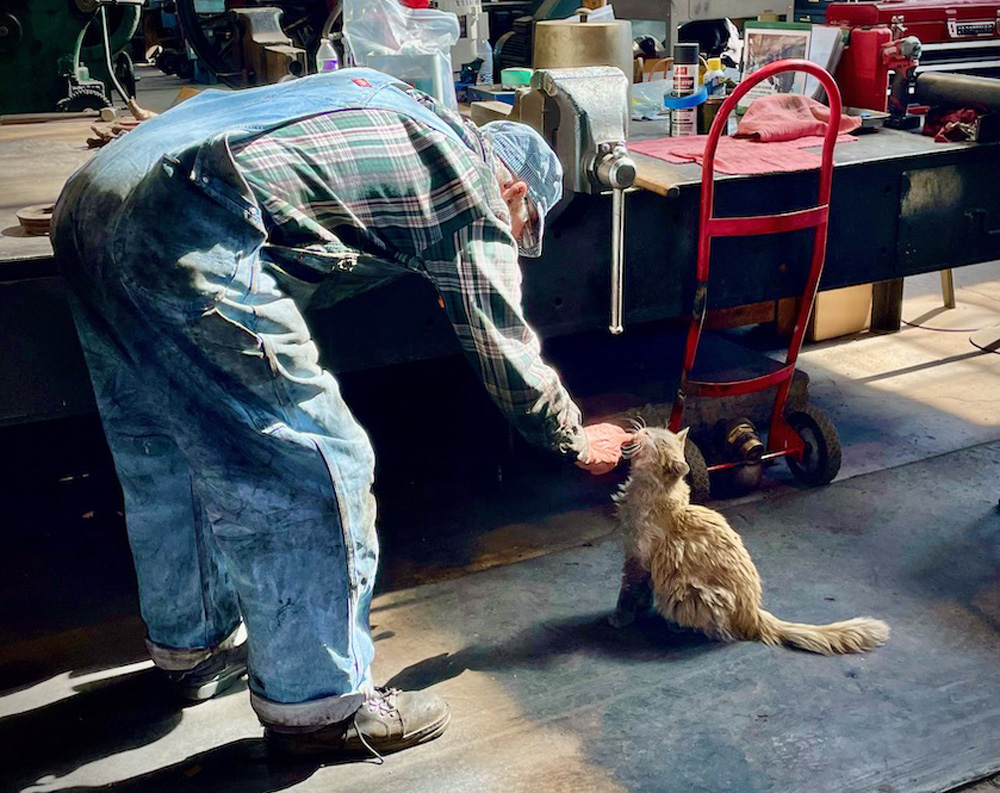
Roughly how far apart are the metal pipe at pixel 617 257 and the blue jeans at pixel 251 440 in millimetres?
952

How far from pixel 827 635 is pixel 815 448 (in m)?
0.94

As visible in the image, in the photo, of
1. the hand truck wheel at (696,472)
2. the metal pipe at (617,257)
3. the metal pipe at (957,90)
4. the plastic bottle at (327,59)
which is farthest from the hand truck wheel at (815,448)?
the plastic bottle at (327,59)

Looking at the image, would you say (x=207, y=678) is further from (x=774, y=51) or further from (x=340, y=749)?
(x=774, y=51)

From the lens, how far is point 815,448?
3338mm

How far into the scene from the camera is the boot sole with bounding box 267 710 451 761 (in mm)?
2201

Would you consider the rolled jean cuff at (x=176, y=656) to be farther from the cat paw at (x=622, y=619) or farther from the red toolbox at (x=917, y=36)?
the red toolbox at (x=917, y=36)

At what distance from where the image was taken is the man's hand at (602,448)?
2307 mm

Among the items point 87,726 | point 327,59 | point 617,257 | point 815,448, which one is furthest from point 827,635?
point 327,59

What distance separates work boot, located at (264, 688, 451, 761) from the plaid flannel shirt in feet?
2.19

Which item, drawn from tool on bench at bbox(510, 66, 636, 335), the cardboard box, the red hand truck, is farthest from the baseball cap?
the cardboard box

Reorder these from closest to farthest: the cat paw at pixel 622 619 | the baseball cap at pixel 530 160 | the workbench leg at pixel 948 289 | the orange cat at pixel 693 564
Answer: the baseball cap at pixel 530 160, the orange cat at pixel 693 564, the cat paw at pixel 622 619, the workbench leg at pixel 948 289

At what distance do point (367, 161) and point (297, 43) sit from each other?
5.60 m

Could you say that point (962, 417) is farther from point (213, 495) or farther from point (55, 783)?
point (55, 783)

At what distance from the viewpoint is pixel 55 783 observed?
A: 87.0 inches
